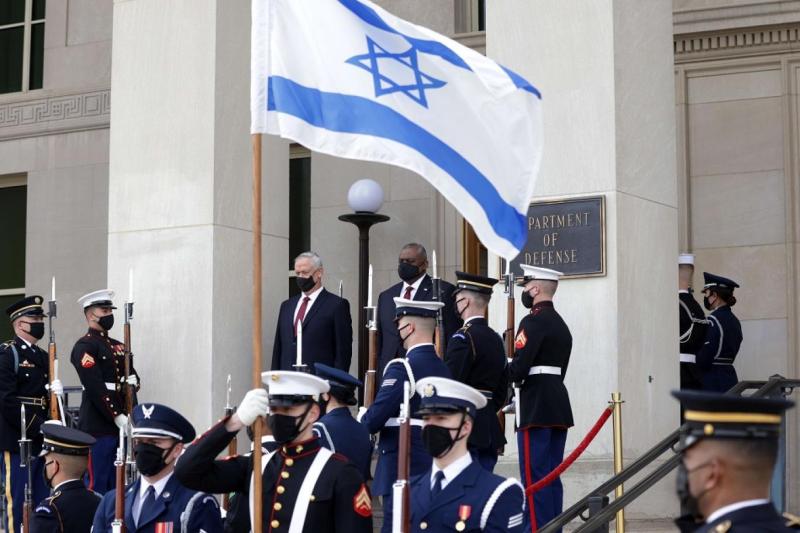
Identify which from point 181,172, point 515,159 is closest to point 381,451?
point 515,159

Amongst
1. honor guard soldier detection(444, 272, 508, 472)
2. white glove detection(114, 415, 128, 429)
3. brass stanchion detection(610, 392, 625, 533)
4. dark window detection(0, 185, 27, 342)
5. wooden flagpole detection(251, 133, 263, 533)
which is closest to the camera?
wooden flagpole detection(251, 133, 263, 533)

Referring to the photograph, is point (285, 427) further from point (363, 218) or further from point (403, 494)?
point (363, 218)

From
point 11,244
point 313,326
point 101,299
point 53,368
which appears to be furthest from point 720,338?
point 11,244

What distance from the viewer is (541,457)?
33.1 feet

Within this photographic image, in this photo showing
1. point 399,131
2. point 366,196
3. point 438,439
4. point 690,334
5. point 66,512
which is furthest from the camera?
point 366,196

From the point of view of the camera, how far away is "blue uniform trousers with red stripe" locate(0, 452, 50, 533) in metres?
12.2

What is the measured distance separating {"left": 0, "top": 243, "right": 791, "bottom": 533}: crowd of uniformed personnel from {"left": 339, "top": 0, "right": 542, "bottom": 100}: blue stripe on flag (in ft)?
5.22

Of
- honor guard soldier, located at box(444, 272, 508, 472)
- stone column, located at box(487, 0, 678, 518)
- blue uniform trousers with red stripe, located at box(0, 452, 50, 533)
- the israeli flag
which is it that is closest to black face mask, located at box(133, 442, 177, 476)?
the israeli flag

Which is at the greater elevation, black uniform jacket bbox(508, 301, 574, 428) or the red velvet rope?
black uniform jacket bbox(508, 301, 574, 428)

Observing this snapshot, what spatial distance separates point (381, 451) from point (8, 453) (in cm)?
464

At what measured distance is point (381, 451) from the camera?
9266 mm

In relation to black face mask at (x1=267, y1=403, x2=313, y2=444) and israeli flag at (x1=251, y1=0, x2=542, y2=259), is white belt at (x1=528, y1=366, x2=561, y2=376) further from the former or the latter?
black face mask at (x1=267, y1=403, x2=313, y2=444)

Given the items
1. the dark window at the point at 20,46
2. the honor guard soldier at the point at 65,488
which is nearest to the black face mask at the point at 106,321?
the honor guard soldier at the point at 65,488

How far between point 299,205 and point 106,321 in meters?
4.70
